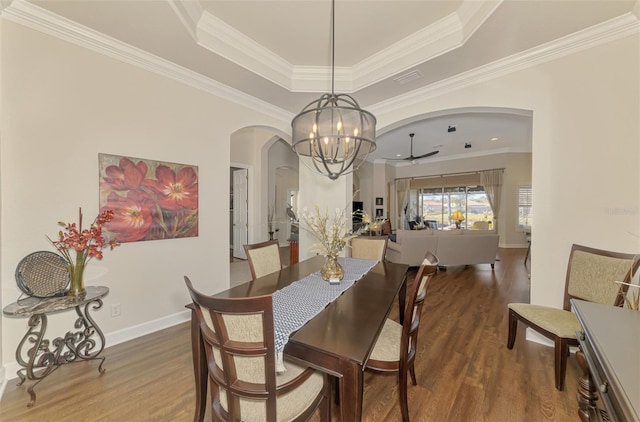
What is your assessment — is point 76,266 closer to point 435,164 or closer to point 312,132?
point 312,132

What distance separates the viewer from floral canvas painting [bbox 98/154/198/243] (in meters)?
2.36

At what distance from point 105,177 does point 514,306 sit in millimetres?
4033

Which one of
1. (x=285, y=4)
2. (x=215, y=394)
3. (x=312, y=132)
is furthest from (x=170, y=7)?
(x=215, y=394)

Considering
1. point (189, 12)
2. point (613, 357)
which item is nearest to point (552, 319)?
point (613, 357)

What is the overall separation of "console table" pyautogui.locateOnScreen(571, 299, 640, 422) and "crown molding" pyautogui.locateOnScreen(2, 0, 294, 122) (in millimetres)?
3752

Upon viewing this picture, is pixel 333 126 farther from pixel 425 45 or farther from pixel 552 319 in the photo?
pixel 552 319

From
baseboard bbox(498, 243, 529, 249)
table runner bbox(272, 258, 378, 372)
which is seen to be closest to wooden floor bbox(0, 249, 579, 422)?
table runner bbox(272, 258, 378, 372)

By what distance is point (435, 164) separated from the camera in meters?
8.94

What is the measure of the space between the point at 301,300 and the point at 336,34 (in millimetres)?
2575

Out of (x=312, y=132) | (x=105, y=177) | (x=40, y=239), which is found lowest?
(x=40, y=239)

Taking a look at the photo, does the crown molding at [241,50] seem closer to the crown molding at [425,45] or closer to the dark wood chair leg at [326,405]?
the crown molding at [425,45]

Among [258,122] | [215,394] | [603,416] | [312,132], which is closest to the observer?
[603,416]

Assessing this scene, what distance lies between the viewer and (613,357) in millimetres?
853

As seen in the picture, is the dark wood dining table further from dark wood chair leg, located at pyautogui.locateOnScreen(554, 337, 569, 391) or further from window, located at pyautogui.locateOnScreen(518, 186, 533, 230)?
window, located at pyautogui.locateOnScreen(518, 186, 533, 230)
